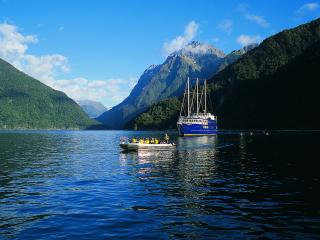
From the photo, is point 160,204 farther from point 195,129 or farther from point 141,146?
point 195,129

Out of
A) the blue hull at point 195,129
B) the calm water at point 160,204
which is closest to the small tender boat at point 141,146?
the calm water at point 160,204

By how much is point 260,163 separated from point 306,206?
28.5 metres

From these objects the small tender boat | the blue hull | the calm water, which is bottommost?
the calm water

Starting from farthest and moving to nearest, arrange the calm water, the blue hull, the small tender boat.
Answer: the blue hull → the small tender boat → the calm water

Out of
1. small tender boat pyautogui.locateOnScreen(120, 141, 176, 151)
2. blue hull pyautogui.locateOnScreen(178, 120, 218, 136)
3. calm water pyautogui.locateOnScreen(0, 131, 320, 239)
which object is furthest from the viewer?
blue hull pyautogui.locateOnScreen(178, 120, 218, 136)

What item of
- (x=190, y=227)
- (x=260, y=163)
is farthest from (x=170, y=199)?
(x=260, y=163)

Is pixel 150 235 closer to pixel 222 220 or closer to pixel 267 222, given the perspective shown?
pixel 222 220

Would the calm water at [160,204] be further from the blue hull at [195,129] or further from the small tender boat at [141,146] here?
the blue hull at [195,129]

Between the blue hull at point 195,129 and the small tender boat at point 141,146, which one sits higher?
the blue hull at point 195,129

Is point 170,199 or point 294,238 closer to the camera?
point 294,238

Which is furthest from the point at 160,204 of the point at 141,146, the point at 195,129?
the point at 195,129

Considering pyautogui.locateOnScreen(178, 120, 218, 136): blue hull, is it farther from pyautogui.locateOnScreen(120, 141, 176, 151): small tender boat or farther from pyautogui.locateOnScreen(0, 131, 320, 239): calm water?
pyautogui.locateOnScreen(0, 131, 320, 239): calm water

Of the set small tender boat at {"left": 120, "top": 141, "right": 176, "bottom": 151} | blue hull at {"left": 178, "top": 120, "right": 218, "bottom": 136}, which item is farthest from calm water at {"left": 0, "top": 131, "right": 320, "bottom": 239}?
blue hull at {"left": 178, "top": 120, "right": 218, "bottom": 136}

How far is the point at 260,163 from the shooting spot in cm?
5397
